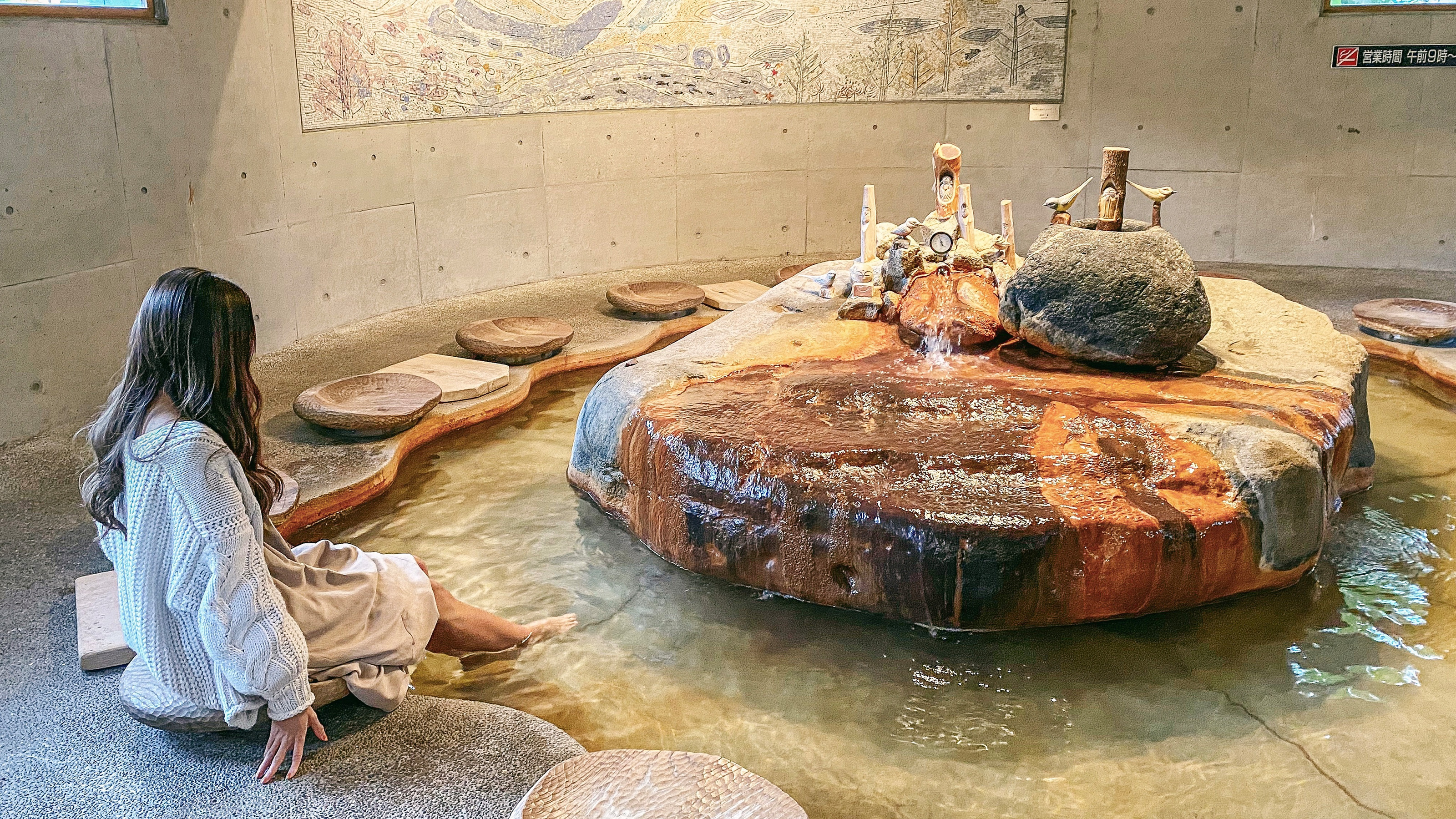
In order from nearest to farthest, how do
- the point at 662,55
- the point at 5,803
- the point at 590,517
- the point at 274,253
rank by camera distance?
1. the point at 5,803
2. the point at 590,517
3. the point at 274,253
4. the point at 662,55

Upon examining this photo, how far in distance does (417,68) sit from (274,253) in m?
1.79

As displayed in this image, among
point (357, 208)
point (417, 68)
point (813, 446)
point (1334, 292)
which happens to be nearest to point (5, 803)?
point (813, 446)

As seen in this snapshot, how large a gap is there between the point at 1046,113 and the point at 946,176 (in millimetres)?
4018

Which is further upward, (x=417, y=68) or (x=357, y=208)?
(x=417, y=68)

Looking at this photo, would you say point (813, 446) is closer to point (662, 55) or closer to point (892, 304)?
point (892, 304)

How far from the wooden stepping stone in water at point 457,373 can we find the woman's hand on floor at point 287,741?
310 cm

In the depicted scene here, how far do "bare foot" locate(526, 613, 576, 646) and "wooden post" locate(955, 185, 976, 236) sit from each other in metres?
3.25

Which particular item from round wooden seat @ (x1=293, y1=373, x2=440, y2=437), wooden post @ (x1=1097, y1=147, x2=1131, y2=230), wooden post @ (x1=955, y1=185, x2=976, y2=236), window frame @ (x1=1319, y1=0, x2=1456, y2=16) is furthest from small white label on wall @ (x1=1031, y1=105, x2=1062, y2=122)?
round wooden seat @ (x1=293, y1=373, x2=440, y2=437)

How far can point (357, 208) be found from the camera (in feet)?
23.8

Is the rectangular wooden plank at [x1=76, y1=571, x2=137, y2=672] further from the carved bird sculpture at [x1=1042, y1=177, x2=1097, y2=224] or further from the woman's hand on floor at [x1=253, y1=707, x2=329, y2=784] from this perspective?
the carved bird sculpture at [x1=1042, y1=177, x2=1097, y2=224]

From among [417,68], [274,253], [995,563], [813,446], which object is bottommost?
[995,563]

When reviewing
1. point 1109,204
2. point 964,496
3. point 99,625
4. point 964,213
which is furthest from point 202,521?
point 964,213

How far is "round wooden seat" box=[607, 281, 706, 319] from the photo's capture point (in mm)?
7371

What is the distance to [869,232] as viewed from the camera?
613cm
